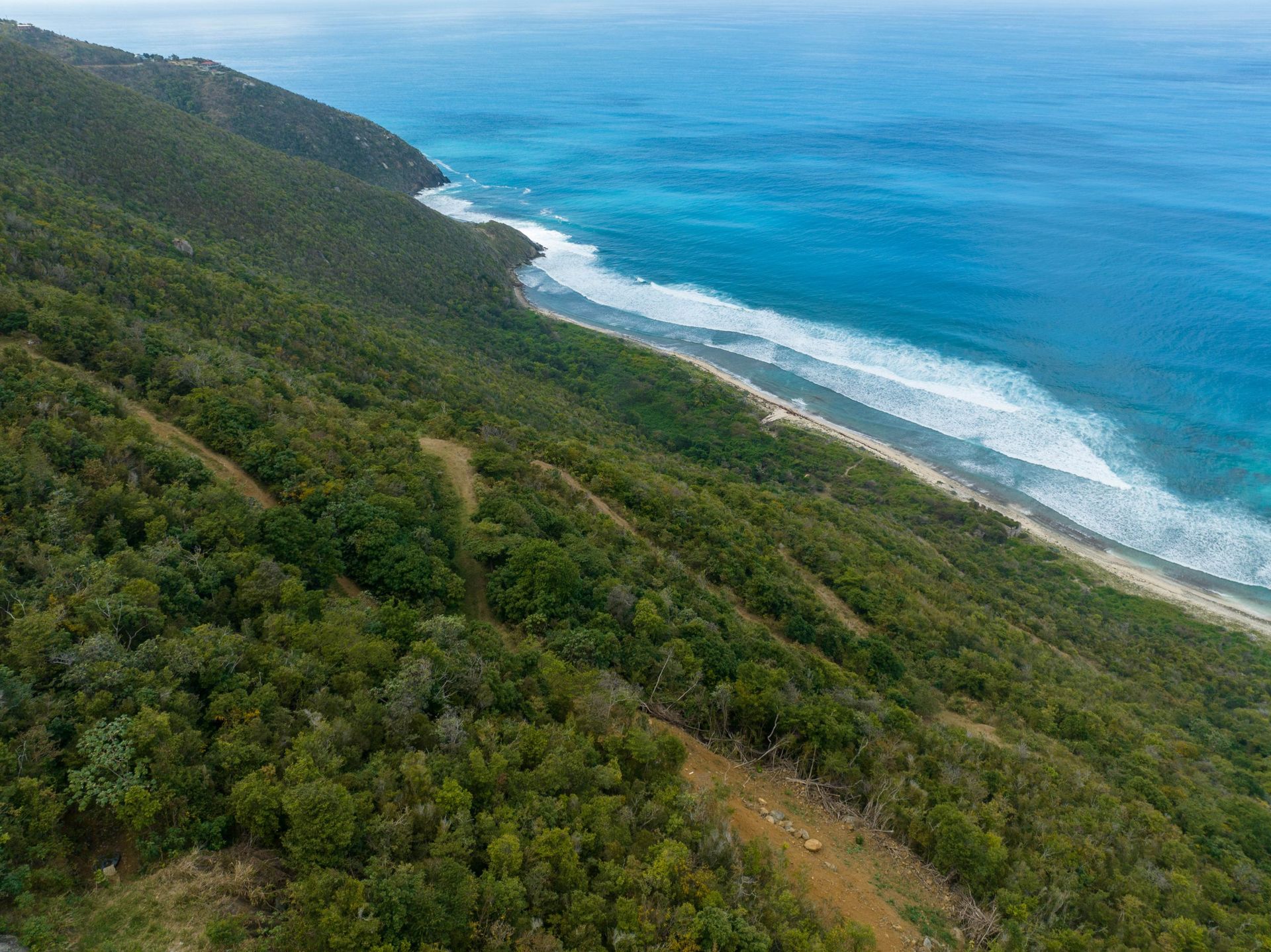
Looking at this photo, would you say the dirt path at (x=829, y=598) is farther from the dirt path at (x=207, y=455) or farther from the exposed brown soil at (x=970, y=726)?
the dirt path at (x=207, y=455)

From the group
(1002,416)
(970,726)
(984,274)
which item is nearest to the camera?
(970,726)

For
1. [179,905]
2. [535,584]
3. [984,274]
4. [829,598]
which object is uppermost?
[984,274]

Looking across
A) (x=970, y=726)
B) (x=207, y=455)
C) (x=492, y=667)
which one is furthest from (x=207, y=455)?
(x=970, y=726)

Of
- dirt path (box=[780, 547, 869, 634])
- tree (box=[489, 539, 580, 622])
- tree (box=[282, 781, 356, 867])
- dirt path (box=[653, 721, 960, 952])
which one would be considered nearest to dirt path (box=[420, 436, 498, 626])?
tree (box=[489, 539, 580, 622])

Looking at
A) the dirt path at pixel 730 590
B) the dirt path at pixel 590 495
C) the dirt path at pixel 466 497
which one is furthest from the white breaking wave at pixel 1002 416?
the dirt path at pixel 466 497

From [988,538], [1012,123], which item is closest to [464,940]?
[988,538]

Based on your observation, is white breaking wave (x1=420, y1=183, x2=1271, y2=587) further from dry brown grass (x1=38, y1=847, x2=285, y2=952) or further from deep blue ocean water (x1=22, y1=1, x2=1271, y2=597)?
dry brown grass (x1=38, y1=847, x2=285, y2=952)

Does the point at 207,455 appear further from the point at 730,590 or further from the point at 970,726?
the point at 970,726
